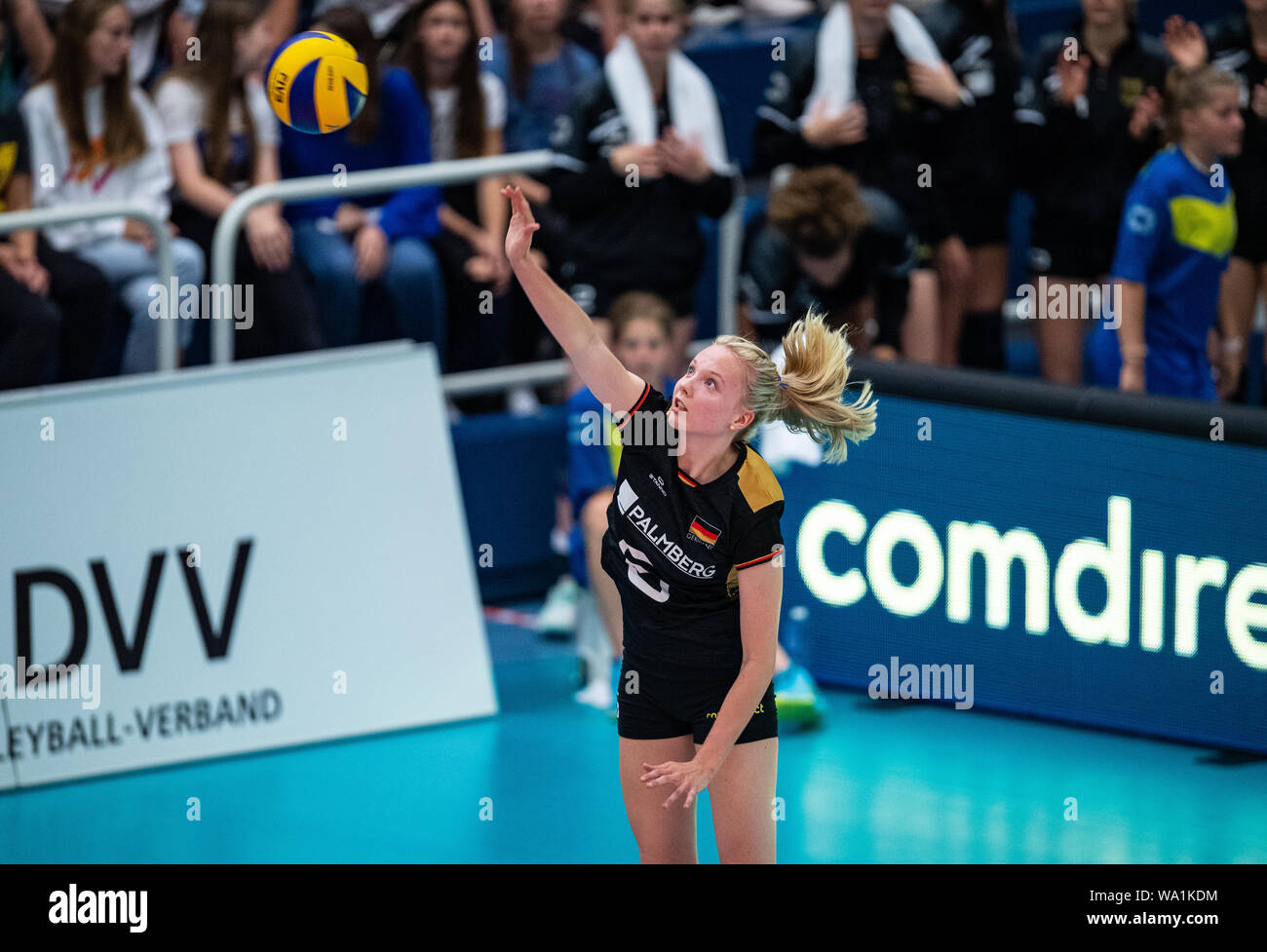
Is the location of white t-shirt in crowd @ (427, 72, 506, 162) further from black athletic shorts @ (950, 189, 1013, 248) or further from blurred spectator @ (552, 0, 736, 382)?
black athletic shorts @ (950, 189, 1013, 248)

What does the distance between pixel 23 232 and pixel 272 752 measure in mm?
2454

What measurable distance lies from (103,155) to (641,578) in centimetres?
437

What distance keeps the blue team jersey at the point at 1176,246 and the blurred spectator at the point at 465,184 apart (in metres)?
2.91

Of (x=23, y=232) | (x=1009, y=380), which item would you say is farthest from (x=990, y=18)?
(x=23, y=232)

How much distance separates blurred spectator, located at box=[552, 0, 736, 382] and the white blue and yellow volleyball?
6.47 feet

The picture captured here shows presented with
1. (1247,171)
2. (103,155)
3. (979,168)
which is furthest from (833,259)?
(103,155)

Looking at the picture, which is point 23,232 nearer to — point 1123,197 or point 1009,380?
point 1009,380

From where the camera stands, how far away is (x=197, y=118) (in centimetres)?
884

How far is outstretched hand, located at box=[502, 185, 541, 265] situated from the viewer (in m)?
4.95

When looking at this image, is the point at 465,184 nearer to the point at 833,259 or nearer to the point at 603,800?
the point at 833,259

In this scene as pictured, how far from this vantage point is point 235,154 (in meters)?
9.01
